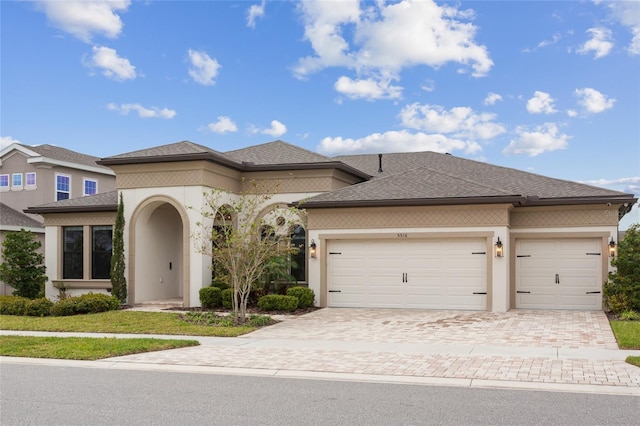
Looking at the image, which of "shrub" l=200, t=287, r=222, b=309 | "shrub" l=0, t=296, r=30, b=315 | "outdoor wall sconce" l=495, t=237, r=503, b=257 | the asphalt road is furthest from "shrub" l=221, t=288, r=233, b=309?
the asphalt road

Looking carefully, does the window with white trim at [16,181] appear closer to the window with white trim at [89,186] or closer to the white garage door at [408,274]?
the window with white trim at [89,186]

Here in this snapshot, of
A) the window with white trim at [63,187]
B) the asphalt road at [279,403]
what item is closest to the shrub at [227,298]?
the asphalt road at [279,403]

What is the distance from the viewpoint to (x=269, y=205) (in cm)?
2220

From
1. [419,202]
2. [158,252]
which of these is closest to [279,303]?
[419,202]

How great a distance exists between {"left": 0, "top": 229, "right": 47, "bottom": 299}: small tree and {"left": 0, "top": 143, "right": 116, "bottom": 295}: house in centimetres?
628

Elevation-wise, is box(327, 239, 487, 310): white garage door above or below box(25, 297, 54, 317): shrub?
above

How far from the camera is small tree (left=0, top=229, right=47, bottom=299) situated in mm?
22672

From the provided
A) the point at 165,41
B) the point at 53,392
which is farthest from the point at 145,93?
the point at 53,392

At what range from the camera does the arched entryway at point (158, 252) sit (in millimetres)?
20875

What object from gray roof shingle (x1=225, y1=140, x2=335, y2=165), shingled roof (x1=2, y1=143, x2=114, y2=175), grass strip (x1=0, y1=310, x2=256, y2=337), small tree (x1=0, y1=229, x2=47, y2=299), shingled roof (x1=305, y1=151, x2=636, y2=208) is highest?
shingled roof (x1=2, y1=143, x2=114, y2=175)

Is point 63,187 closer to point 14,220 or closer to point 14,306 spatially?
point 14,220

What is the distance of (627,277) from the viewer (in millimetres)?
17406

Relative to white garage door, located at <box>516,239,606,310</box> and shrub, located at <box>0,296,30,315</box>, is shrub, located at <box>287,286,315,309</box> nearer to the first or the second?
white garage door, located at <box>516,239,606,310</box>

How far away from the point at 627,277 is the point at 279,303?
9.91 meters
